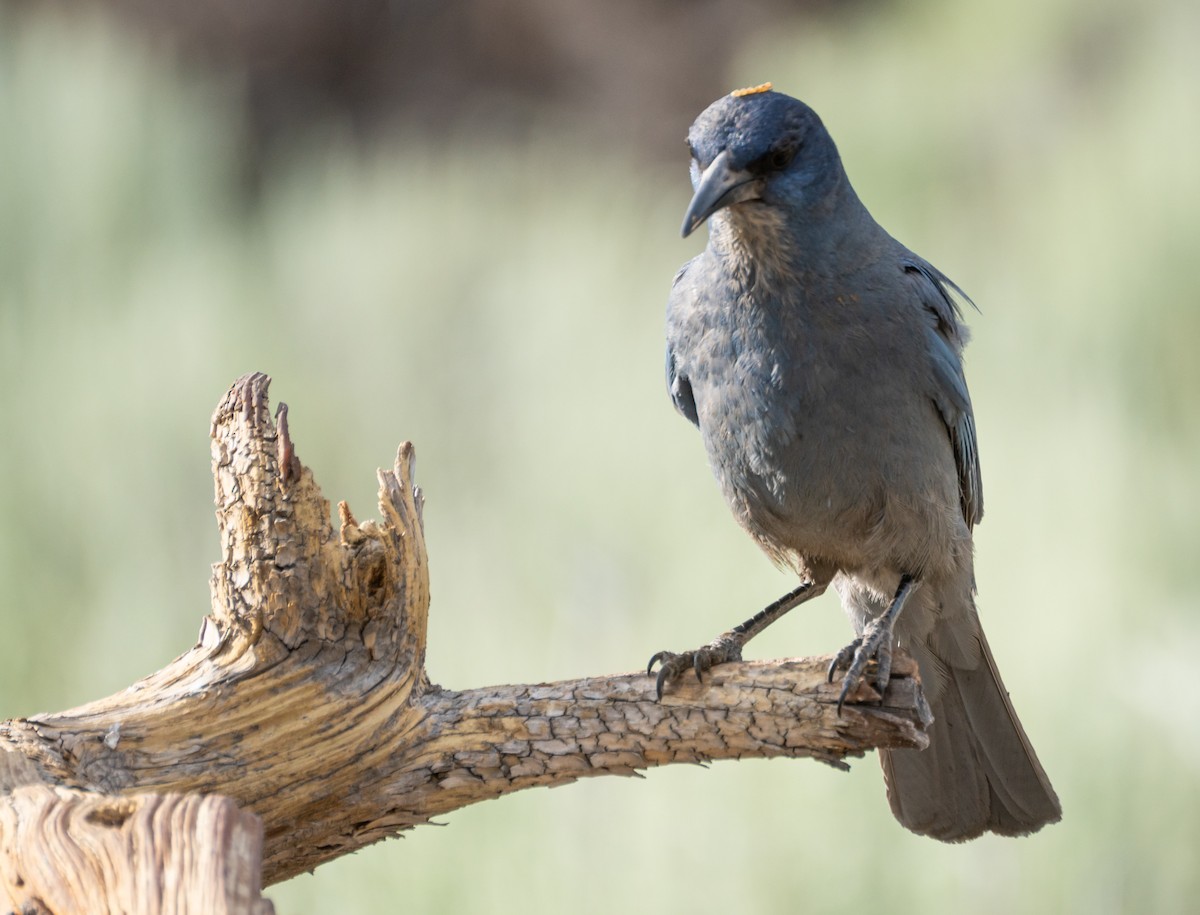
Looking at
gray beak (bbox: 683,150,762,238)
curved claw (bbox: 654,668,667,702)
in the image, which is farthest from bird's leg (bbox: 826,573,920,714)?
gray beak (bbox: 683,150,762,238)

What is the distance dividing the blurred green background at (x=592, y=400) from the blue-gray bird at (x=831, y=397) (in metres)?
0.72

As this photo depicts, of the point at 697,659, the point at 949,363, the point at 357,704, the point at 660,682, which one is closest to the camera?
the point at 357,704

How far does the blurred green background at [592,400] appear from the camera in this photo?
3.77m

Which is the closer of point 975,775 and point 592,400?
point 975,775

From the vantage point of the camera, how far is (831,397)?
114 inches

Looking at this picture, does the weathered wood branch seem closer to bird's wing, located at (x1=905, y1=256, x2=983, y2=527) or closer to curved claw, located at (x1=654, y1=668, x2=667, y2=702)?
curved claw, located at (x1=654, y1=668, x2=667, y2=702)

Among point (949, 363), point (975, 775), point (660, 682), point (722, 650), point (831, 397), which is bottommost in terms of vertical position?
point (975, 775)

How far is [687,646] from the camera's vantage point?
4270mm

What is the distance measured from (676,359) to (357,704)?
1158 millimetres

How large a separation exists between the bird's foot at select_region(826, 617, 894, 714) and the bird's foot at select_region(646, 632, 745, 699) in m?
0.26

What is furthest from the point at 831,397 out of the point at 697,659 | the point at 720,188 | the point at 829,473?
the point at 697,659

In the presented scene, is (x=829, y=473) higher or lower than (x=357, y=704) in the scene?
higher

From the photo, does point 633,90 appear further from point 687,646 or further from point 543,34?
point 687,646

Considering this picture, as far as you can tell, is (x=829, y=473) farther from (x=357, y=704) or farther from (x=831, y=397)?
(x=357, y=704)
